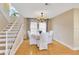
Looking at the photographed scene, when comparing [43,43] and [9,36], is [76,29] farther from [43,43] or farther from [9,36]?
[9,36]

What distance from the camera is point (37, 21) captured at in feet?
13.2

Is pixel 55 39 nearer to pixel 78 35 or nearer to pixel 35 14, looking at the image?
pixel 78 35

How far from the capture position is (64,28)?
16.1 ft

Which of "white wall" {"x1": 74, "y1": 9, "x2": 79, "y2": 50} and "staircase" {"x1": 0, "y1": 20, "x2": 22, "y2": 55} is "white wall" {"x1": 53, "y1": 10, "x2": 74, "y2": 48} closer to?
"white wall" {"x1": 74, "y1": 9, "x2": 79, "y2": 50}

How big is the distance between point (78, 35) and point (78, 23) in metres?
0.42

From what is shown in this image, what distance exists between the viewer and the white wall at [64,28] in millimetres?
4594

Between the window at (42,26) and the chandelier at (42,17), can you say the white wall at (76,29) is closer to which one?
the chandelier at (42,17)

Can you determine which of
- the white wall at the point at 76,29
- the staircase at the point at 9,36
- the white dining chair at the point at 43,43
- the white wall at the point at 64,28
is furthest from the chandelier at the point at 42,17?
the white wall at the point at 76,29

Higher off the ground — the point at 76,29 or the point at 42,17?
the point at 42,17

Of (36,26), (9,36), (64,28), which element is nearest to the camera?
(9,36)

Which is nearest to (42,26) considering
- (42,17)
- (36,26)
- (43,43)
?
(36,26)

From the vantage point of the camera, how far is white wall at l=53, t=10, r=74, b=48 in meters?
4.59

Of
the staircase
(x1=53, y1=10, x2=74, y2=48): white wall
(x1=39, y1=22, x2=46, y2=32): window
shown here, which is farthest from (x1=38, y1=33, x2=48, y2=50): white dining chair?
the staircase
